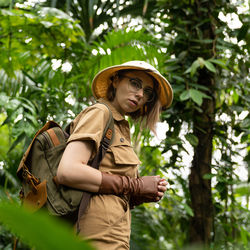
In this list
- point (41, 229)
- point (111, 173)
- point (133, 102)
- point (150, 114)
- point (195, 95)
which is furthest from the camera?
point (195, 95)

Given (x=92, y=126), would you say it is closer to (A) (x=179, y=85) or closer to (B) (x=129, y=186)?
(B) (x=129, y=186)

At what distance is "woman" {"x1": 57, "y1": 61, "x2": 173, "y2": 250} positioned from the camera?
1310mm

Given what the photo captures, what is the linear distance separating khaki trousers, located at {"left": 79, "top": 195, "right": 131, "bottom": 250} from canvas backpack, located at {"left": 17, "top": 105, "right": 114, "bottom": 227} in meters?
0.05

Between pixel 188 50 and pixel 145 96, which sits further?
pixel 188 50

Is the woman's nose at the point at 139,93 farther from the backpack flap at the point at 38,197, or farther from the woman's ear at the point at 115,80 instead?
the backpack flap at the point at 38,197

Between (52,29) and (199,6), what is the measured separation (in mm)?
1181

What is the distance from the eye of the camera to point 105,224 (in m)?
1.36

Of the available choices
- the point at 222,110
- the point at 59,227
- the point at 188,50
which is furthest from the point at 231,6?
the point at 59,227

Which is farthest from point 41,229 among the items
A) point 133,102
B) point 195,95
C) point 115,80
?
point 195,95

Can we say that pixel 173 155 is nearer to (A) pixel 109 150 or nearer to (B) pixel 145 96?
(B) pixel 145 96

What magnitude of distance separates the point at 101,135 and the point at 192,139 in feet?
4.37

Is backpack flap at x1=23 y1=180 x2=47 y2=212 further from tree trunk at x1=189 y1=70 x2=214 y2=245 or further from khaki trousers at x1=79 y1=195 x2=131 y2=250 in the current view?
tree trunk at x1=189 y1=70 x2=214 y2=245

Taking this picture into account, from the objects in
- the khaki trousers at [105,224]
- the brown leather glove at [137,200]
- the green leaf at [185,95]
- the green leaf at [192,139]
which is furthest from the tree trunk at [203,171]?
the khaki trousers at [105,224]

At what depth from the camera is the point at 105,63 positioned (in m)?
2.84
